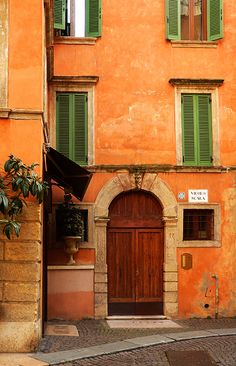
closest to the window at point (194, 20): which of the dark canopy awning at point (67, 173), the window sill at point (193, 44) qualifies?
the window sill at point (193, 44)

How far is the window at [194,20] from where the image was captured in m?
13.2

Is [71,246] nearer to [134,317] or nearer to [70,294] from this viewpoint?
Result: [70,294]

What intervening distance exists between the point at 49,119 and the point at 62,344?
5.49m

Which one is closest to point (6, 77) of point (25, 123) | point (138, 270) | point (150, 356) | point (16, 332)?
point (25, 123)

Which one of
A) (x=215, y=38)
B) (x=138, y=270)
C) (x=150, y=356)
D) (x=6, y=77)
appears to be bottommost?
(x=150, y=356)

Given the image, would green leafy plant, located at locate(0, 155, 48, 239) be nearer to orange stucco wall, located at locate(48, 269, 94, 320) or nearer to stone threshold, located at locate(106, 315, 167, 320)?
orange stucco wall, located at locate(48, 269, 94, 320)

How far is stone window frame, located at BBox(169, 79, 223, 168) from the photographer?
13.0m

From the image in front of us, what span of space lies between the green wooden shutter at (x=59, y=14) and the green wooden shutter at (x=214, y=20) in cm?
349

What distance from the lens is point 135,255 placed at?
12.9 metres

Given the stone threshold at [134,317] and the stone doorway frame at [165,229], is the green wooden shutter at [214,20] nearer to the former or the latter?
the stone doorway frame at [165,229]

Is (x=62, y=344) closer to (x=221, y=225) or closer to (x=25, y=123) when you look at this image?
(x=25, y=123)

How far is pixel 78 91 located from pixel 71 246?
144 inches

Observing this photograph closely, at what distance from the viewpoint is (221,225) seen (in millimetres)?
12930

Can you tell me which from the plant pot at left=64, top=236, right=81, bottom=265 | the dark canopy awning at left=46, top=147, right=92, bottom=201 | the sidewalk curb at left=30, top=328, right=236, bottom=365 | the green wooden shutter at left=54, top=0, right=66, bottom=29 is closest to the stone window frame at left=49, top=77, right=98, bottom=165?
the green wooden shutter at left=54, top=0, right=66, bottom=29
